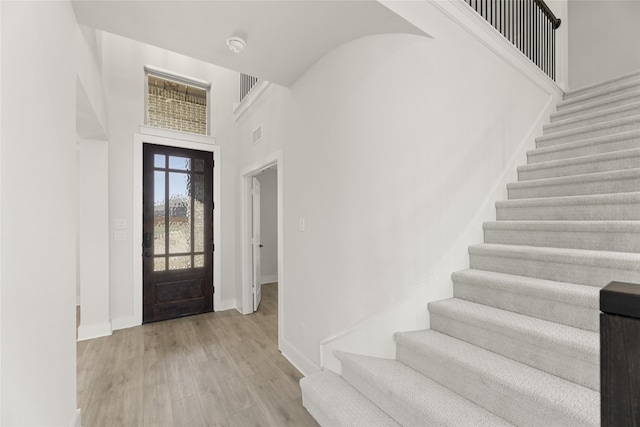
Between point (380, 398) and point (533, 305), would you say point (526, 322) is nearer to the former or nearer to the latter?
point (533, 305)

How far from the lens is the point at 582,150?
7.61 feet

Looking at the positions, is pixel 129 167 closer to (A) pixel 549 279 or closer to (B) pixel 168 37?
(B) pixel 168 37

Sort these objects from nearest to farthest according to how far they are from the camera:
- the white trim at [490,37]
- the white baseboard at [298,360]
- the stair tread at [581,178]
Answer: the stair tread at [581,178]
the white trim at [490,37]
the white baseboard at [298,360]

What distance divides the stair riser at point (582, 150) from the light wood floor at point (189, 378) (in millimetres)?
2880

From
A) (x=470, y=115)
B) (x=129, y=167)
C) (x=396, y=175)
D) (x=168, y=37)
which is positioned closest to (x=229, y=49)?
(x=168, y=37)

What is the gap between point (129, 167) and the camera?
3.52 m

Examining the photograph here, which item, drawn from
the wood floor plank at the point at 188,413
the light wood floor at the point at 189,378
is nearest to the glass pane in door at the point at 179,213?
the light wood floor at the point at 189,378

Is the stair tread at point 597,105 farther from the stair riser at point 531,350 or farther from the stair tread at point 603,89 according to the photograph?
the stair riser at point 531,350

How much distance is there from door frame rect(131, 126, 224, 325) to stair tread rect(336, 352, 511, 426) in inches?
111

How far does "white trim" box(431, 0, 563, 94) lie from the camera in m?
2.07

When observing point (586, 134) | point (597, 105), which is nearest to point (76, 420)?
point (586, 134)

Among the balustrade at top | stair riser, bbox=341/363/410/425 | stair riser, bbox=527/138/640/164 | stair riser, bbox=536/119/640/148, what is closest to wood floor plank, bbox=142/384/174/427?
stair riser, bbox=341/363/410/425

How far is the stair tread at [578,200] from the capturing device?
1676mm

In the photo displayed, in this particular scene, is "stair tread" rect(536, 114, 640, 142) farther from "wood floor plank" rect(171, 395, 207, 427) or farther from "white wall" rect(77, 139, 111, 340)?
"white wall" rect(77, 139, 111, 340)
